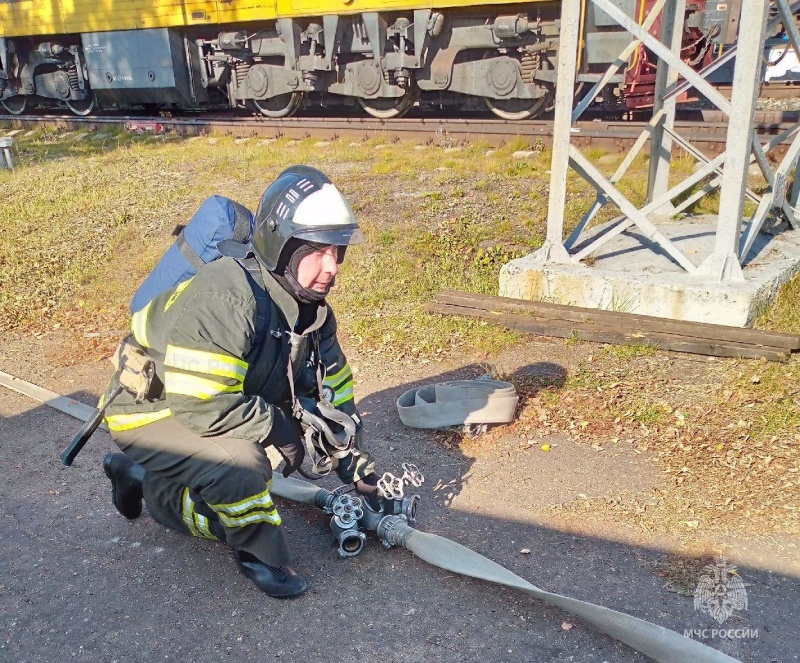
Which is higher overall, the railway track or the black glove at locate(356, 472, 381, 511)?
the railway track

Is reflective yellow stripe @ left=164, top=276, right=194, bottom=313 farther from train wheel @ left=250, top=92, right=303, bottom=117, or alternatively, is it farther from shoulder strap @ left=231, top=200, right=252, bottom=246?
train wheel @ left=250, top=92, right=303, bottom=117

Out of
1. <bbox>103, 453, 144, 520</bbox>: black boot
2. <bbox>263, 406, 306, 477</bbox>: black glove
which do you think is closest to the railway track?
<bbox>263, 406, 306, 477</bbox>: black glove

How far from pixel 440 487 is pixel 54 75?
16.5 m

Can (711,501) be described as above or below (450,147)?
below

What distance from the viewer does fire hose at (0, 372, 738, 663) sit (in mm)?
2570

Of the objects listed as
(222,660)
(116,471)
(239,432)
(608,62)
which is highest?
(608,62)

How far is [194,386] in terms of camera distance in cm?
274

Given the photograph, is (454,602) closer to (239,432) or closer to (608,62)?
(239,432)

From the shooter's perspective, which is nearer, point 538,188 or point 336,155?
point 538,188

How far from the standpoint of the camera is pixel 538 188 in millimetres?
8719

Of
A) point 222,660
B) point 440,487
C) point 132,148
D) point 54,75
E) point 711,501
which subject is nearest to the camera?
point 222,660

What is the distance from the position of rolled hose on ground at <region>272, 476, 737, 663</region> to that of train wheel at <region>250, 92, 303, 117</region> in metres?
12.0

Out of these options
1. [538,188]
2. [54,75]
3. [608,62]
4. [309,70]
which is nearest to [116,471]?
[538,188]

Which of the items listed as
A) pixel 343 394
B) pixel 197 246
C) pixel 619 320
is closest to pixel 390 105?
pixel 619 320
